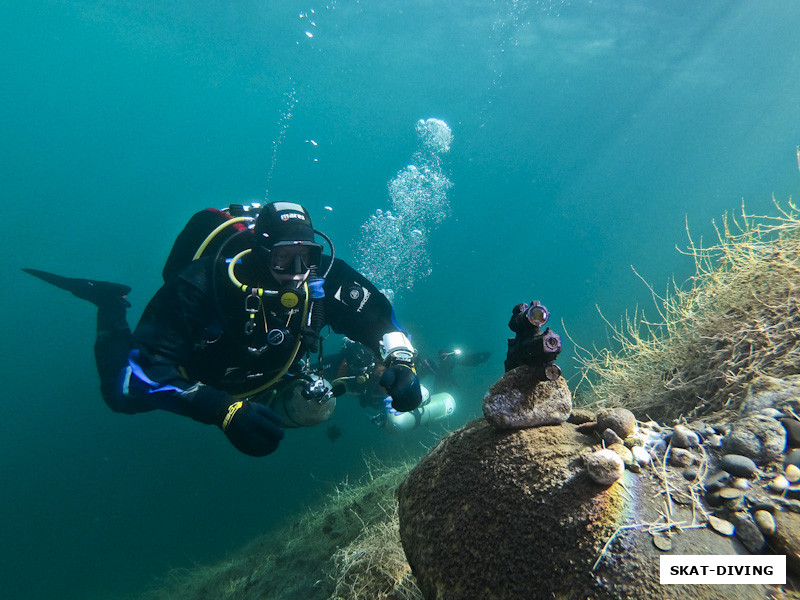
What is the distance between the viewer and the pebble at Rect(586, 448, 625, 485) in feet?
3.97

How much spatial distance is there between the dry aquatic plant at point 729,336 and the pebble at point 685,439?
2.83 feet

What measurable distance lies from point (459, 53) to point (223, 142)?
58996mm

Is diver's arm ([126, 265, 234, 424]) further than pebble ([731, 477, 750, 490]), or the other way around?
diver's arm ([126, 265, 234, 424])

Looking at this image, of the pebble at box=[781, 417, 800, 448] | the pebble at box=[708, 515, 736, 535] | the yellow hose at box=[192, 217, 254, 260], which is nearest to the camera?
the pebble at box=[708, 515, 736, 535]

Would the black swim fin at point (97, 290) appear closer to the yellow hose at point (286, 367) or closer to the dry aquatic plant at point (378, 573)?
the yellow hose at point (286, 367)

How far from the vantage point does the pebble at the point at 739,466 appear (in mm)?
1185

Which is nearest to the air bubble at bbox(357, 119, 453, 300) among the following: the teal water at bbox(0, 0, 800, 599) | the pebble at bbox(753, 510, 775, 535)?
the teal water at bbox(0, 0, 800, 599)

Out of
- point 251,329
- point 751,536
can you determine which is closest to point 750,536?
point 751,536

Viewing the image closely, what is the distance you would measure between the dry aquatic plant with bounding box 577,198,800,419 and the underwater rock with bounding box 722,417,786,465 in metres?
0.75

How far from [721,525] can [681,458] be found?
274 millimetres

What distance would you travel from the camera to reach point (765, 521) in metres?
1.04

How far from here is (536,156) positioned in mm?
Result: 55156

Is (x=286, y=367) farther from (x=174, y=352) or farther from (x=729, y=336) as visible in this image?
(x=729, y=336)

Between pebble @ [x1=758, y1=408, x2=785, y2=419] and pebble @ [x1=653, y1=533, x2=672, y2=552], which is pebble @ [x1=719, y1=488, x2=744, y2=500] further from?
pebble @ [x1=758, y1=408, x2=785, y2=419]
